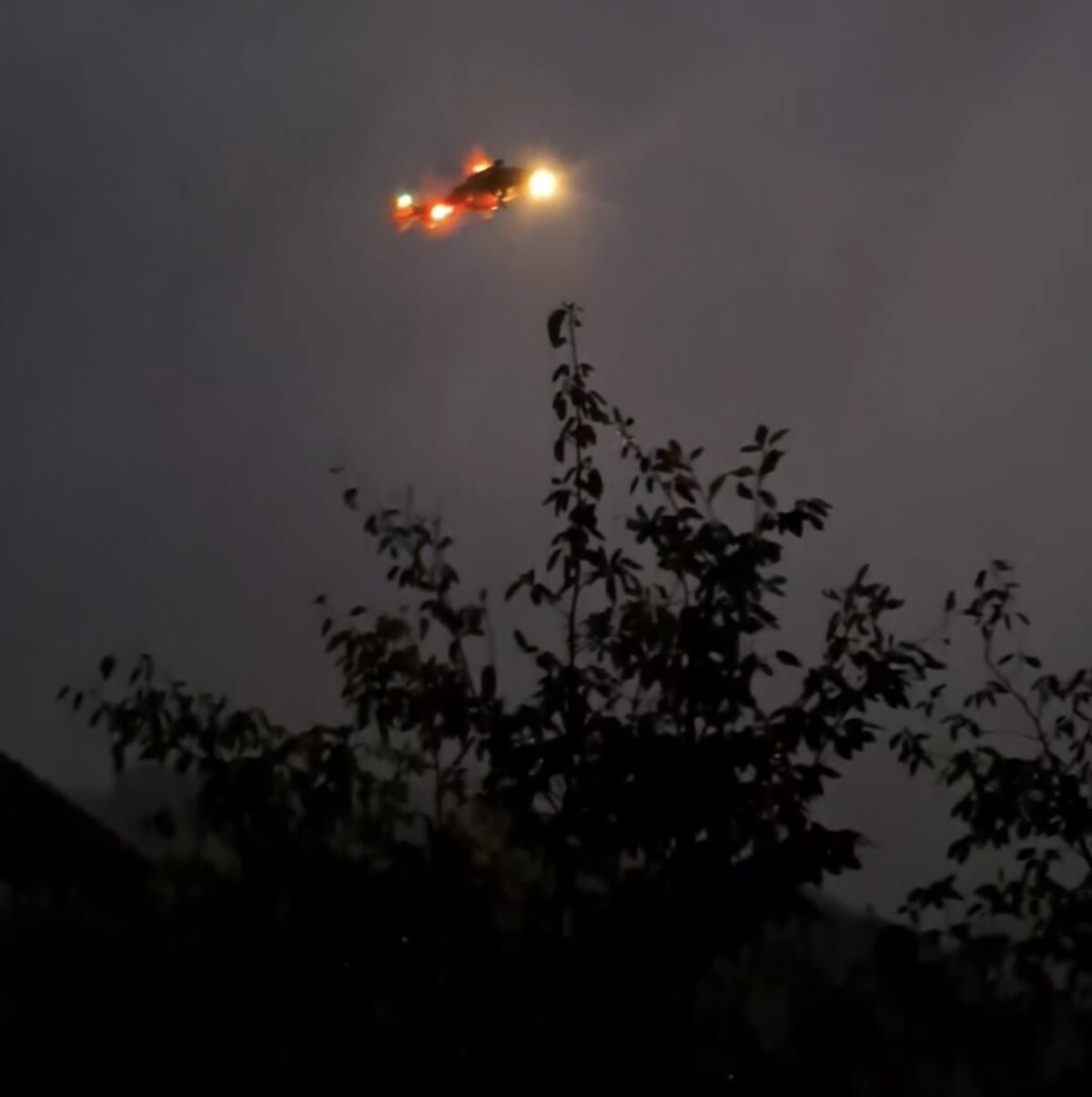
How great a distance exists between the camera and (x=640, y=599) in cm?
498

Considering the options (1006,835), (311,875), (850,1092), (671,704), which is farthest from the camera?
(1006,835)

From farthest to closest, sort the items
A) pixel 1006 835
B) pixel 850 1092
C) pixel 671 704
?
pixel 1006 835 < pixel 671 704 < pixel 850 1092

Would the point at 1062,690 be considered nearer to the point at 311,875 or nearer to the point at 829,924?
the point at 829,924

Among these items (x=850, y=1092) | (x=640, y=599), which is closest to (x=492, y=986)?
(x=850, y=1092)

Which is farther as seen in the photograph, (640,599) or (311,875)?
(640,599)

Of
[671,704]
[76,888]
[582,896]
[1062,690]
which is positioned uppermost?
[1062,690]

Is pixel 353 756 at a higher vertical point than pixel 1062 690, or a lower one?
lower

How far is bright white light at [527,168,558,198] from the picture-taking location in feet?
17.1

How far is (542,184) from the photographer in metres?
5.29

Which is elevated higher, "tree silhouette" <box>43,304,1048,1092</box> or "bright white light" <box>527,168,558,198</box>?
"bright white light" <box>527,168,558,198</box>

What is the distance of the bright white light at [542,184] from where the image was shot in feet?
17.1

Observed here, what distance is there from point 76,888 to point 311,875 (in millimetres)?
759

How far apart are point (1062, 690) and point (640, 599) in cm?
204

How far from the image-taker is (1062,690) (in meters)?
6.11
